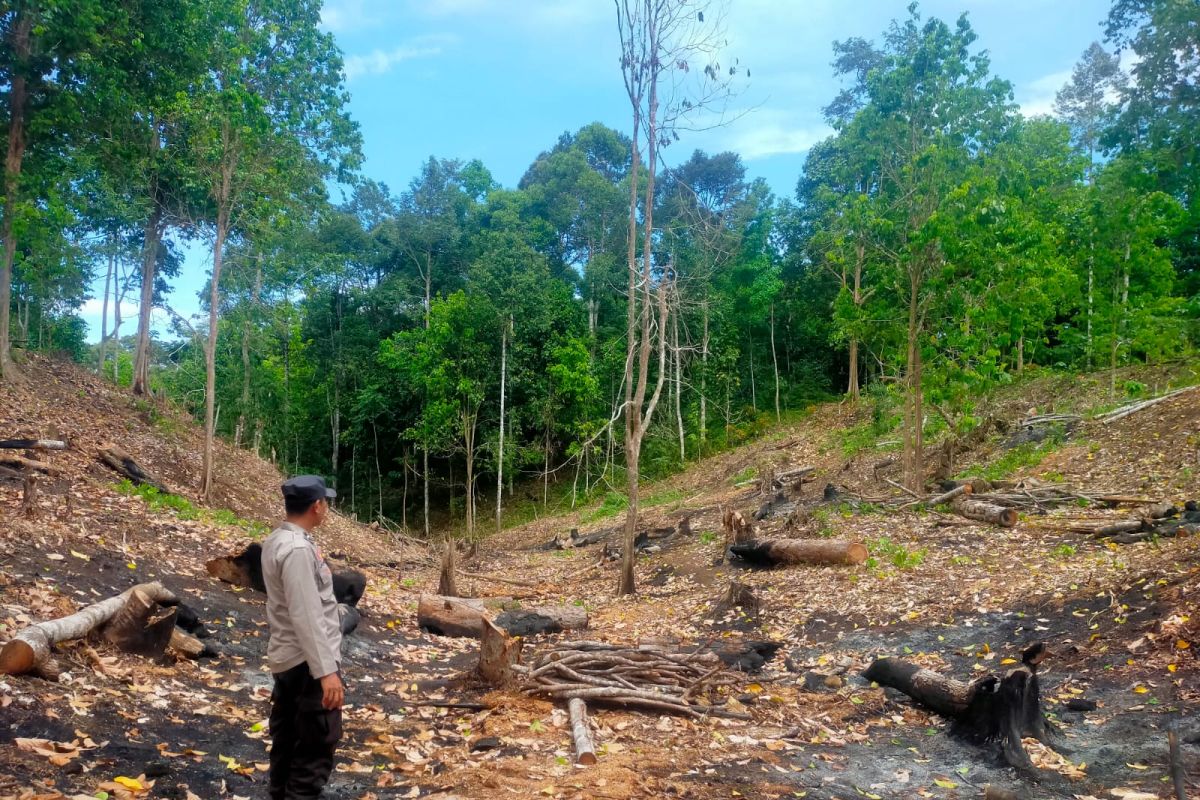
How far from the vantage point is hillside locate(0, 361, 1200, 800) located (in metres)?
4.67

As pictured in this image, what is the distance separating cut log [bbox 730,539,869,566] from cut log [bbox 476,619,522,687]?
5884 millimetres

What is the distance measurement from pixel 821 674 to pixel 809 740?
1732mm

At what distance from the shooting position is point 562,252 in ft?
125

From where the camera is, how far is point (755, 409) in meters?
34.4

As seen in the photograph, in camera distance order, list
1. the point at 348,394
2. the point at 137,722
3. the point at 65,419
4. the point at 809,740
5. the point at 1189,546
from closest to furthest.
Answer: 1. the point at 137,722
2. the point at 809,740
3. the point at 1189,546
4. the point at 65,419
5. the point at 348,394

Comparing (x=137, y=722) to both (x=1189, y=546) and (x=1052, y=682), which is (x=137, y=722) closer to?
(x=1052, y=682)

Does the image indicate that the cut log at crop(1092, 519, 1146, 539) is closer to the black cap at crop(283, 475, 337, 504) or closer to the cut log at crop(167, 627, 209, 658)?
the black cap at crop(283, 475, 337, 504)

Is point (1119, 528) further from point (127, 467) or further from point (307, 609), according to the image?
point (127, 467)

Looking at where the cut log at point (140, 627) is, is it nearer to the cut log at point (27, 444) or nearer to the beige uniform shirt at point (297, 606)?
the beige uniform shirt at point (297, 606)

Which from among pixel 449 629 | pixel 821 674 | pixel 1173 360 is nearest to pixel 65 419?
pixel 449 629

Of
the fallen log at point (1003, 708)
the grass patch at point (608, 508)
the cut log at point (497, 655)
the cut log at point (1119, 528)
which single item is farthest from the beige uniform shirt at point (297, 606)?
the grass patch at point (608, 508)

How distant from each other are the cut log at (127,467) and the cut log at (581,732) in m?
9.81

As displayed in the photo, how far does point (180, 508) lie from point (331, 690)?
9937 millimetres

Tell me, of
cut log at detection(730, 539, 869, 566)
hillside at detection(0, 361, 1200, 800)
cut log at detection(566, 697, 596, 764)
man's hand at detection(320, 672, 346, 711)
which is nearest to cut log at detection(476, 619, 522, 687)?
hillside at detection(0, 361, 1200, 800)
